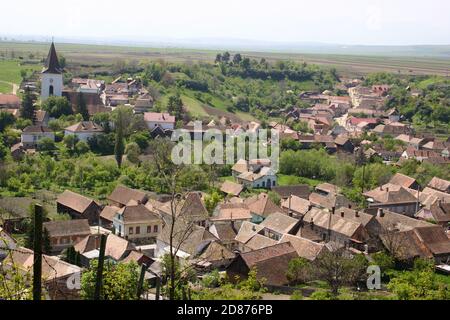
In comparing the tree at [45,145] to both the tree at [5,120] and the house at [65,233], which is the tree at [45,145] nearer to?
the tree at [5,120]

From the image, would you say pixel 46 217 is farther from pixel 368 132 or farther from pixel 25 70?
pixel 25 70

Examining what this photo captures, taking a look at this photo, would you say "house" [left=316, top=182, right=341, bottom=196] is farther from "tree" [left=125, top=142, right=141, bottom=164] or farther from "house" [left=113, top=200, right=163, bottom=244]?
"house" [left=113, top=200, right=163, bottom=244]

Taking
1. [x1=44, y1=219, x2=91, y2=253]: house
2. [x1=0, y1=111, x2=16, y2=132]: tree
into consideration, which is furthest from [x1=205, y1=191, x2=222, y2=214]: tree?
[x1=0, y1=111, x2=16, y2=132]: tree

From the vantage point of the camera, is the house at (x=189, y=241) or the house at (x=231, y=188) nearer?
the house at (x=189, y=241)

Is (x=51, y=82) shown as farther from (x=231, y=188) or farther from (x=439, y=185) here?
(x=439, y=185)

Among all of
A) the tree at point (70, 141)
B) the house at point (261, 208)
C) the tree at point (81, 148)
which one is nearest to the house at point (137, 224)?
the house at point (261, 208)

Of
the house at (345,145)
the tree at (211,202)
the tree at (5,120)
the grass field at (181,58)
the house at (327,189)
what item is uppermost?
the grass field at (181,58)
